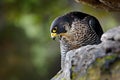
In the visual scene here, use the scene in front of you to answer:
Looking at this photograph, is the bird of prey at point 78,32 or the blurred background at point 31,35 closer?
the bird of prey at point 78,32

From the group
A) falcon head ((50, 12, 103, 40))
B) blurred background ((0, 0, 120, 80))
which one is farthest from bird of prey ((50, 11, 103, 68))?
blurred background ((0, 0, 120, 80))

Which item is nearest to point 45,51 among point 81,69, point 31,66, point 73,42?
point 31,66

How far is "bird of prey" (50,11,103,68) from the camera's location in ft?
25.0

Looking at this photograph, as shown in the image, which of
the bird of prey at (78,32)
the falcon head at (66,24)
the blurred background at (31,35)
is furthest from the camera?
the blurred background at (31,35)

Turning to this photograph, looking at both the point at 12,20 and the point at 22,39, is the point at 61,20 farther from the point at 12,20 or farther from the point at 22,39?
the point at 22,39

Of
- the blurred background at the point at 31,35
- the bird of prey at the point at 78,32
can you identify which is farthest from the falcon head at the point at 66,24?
the blurred background at the point at 31,35

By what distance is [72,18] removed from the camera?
7676 mm

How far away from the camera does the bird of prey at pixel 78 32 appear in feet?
25.0

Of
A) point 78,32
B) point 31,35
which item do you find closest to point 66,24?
point 78,32

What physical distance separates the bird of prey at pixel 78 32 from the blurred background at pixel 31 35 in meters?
7.32

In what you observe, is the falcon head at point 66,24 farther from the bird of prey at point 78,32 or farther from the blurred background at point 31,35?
the blurred background at point 31,35

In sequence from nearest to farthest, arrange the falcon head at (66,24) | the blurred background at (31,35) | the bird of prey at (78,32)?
the falcon head at (66,24) < the bird of prey at (78,32) < the blurred background at (31,35)

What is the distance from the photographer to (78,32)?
7.76 meters

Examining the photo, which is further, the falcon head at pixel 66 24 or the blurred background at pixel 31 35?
the blurred background at pixel 31 35
